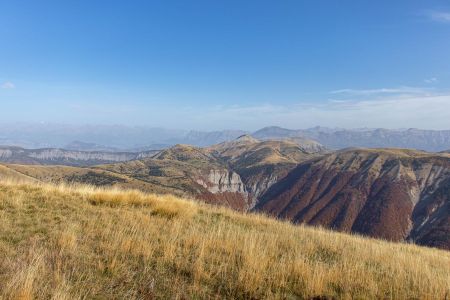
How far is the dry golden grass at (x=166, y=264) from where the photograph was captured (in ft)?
18.2

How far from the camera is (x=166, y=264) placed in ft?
22.7

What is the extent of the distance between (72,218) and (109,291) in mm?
5366

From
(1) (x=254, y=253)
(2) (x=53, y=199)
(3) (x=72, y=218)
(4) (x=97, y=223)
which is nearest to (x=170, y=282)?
(1) (x=254, y=253)

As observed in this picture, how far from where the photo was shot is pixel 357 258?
9.32 m

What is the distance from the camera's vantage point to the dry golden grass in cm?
554

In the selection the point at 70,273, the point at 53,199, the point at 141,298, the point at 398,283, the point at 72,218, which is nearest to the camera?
the point at 141,298

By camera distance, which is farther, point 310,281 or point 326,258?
point 326,258

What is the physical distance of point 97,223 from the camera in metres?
9.61

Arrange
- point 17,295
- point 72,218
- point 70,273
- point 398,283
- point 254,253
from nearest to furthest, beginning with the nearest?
1. point 17,295
2. point 70,273
3. point 398,283
4. point 254,253
5. point 72,218

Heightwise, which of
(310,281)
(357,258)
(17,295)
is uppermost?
(17,295)

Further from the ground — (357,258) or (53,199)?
(53,199)

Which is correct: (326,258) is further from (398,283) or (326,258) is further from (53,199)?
(53,199)

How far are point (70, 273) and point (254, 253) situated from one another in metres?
3.84

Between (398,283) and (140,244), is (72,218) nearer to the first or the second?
(140,244)
